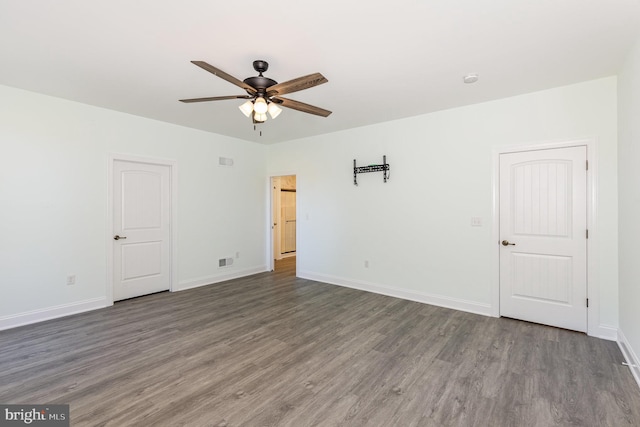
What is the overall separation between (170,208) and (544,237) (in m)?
5.18

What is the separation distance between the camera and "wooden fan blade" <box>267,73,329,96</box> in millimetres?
2164

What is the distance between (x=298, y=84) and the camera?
2.29 m

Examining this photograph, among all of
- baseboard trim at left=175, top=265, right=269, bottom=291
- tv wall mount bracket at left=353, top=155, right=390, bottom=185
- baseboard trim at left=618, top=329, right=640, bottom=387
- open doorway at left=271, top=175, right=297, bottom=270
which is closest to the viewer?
baseboard trim at left=618, top=329, right=640, bottom=387

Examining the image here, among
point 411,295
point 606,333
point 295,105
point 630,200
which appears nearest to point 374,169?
point 411,295

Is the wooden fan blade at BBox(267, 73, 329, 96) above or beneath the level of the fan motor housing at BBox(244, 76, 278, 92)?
beneath

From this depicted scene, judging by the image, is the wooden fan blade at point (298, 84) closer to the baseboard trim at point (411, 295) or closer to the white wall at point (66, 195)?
the white wall at point (66, 195)

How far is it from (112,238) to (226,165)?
7.15 ft

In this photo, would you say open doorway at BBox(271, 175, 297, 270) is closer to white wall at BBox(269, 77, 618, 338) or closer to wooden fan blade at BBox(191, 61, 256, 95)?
white wall at BBox(269, 77, 618, 338)

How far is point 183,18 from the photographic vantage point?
205 centimetres

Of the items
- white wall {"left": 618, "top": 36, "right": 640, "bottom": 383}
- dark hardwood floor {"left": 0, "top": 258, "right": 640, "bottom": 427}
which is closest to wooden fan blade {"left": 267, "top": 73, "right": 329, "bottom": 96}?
dark hardwood floor {"left": 0, "top": 258, "right": 640, "bottom": 427}

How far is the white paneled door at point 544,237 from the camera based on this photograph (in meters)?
3.14

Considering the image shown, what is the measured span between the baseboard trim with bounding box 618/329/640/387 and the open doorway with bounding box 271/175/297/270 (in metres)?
5.44

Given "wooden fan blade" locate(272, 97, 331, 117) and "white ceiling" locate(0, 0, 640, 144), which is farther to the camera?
"wooden fan blade" locate(272, 97, 331, 117)

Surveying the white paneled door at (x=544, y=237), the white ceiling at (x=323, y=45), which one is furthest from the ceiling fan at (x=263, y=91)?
the white paneled door at (x=544, y=237)
